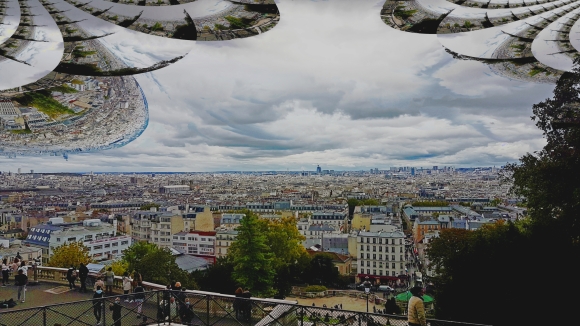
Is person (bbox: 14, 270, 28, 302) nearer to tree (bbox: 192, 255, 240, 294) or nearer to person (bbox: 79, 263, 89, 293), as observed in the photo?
person (bbox: 79, 263, 89, 293)

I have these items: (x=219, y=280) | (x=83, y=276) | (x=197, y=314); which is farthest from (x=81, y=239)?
(x=197, y=314)

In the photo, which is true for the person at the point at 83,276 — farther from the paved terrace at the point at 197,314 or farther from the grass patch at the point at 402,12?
the grass patch at the point at 402,12

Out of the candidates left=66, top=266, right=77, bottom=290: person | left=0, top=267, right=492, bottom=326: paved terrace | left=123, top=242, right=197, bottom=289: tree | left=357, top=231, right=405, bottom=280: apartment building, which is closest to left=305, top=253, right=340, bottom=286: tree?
left=357, top=231, right=405, bottom=280: apartment building

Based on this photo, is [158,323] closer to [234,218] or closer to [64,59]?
[64,59]

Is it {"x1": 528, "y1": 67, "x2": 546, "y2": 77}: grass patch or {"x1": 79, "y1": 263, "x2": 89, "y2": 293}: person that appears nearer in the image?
{"x1": 79, "y1": 263, "x2": 89, "y2": 293}: person

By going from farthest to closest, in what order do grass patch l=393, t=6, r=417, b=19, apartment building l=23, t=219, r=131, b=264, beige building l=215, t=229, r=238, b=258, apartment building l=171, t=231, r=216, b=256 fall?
apartment building l=171, t=231, r=216, b=256, beige building l=215, t=229, r=238, b=258, apartment building l=23, t=219, r=131, b=264, grass patch l=393, t=6, r=417, b=19

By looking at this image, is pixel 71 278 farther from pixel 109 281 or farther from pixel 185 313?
pixel 185 313
